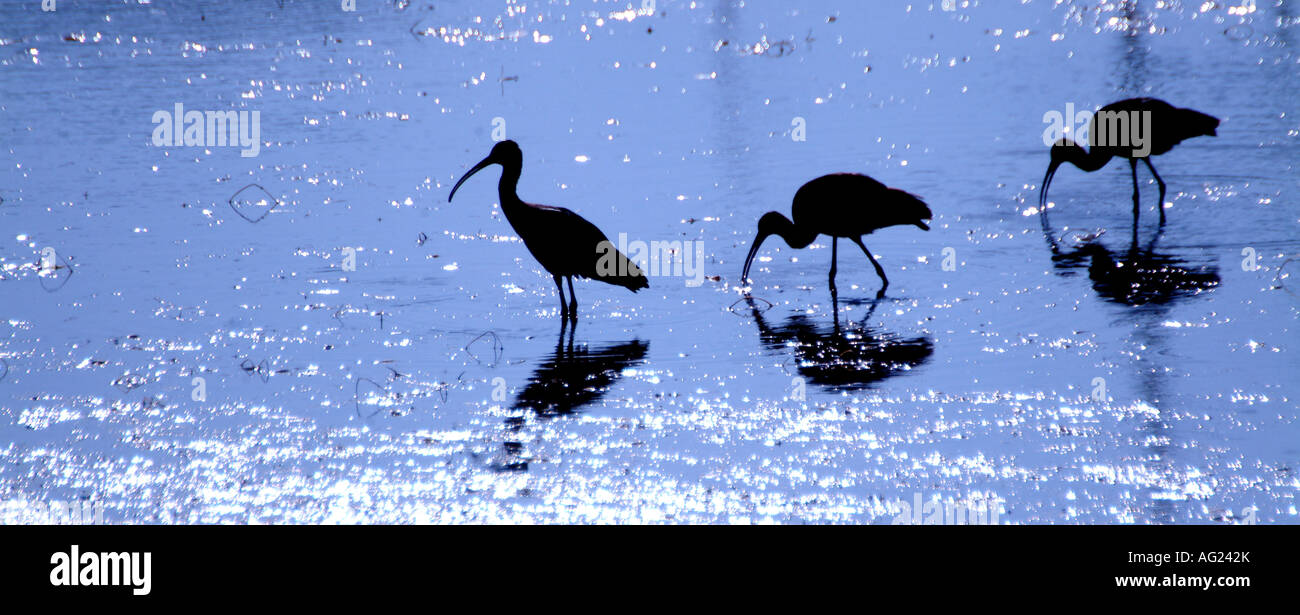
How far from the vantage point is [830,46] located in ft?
75.1

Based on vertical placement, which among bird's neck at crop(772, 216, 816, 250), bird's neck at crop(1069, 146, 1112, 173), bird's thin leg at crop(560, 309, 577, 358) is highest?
bird's neck at crop(1069, 146, 1112, 173)

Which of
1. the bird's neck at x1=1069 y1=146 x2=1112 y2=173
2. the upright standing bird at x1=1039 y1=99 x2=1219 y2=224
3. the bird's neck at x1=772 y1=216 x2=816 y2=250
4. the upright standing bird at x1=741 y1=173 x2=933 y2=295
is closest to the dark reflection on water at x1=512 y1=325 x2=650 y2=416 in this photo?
the upright standing bird at x1=741 y1=173 x2=933 y2=295

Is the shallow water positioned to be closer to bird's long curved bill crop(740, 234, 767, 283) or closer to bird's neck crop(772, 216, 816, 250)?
bird's long curved bill crop(740, 234, 767, 283)

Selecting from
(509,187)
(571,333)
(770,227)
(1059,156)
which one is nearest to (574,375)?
(571,333)

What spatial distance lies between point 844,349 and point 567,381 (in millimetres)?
1551

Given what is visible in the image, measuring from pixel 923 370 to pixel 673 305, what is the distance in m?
2.07

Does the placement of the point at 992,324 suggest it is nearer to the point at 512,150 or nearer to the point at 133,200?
the point at 512,150

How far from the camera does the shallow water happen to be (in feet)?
20.4

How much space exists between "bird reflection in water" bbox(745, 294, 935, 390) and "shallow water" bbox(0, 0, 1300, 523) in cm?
3

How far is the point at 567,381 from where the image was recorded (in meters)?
→ 7.79

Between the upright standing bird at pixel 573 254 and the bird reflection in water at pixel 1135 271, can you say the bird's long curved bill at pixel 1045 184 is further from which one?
the upright standing bird at pixel 573 254

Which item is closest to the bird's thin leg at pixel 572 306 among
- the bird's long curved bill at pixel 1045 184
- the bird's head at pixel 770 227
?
the bird's head at pixel 770 227

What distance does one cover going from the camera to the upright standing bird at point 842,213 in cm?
1000
